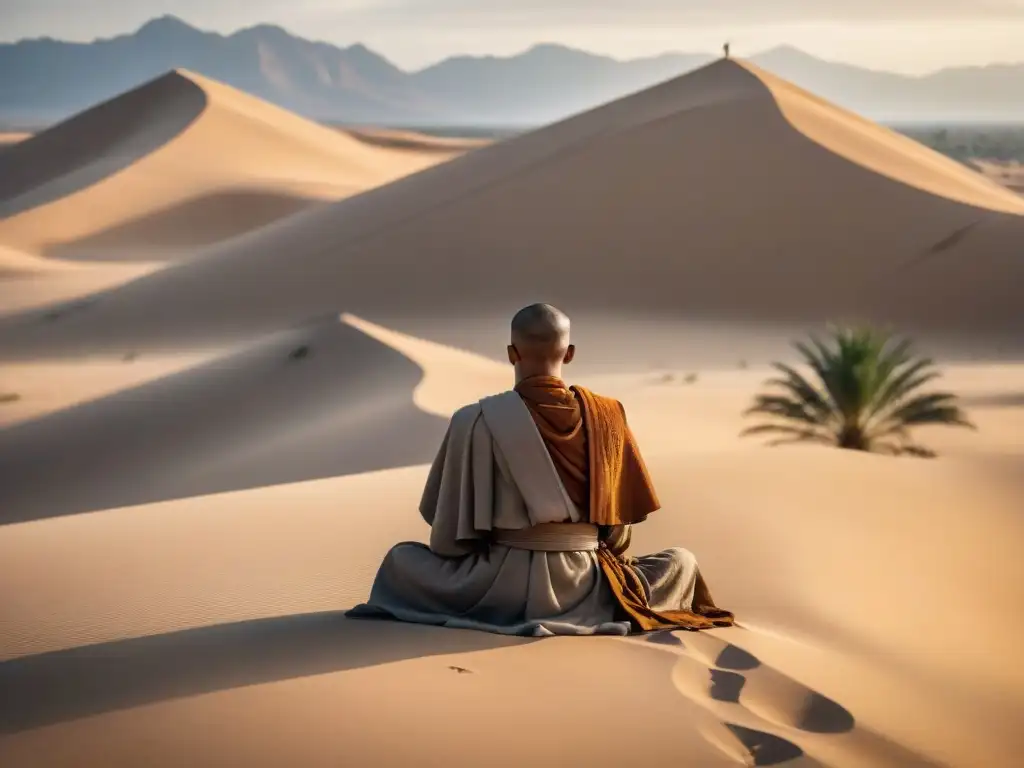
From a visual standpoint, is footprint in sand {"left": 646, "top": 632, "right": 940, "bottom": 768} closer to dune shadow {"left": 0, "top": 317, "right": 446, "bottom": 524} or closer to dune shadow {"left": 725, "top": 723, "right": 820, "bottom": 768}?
dune shadow {"left": 725, "top": 723, "right": 820, "bottom": 768}

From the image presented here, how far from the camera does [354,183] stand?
66875 mm

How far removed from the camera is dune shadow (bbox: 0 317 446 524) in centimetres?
1496

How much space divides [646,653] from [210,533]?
12.2ft

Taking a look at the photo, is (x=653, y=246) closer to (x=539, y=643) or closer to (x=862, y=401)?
(x=862, y=401)

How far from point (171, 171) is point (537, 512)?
201ft

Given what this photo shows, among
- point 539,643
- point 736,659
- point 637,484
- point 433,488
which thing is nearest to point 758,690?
point 736,659

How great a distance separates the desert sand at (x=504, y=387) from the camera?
17.5ft

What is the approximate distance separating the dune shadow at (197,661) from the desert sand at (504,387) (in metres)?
0.02

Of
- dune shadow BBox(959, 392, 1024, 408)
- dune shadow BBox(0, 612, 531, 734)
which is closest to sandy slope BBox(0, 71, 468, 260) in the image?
dune shadow BBox(959, 392, 1024, 408)

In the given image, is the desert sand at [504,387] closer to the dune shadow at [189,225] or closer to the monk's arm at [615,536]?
the monk's arm at [615,536]

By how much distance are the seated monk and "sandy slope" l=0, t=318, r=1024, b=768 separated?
176 mm

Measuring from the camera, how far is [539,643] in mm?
5883

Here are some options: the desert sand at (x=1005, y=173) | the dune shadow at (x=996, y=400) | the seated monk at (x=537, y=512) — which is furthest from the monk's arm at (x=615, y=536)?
the desert sand at (x=1005, y=173)

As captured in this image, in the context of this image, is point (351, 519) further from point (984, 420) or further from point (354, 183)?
point (354, 183)
